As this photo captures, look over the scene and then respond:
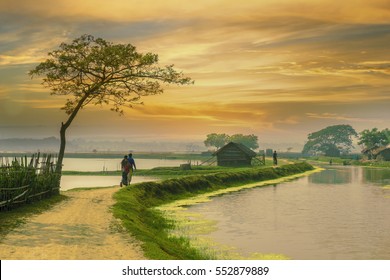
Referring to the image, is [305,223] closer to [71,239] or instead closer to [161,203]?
[161,203]

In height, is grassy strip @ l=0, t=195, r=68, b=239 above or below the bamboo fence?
below

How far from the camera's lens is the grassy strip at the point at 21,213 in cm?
2002

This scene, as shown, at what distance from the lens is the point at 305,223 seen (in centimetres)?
2872

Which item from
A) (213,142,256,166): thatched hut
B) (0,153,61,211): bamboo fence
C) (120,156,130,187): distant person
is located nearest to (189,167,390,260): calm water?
(120,156,130,187): distant person

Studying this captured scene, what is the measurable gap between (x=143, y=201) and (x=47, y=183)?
6.73 metres

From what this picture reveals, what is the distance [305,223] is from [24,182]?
1467cm

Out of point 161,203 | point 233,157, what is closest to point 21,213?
point 161,203

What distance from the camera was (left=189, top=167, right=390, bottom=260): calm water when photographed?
2198 centimetres

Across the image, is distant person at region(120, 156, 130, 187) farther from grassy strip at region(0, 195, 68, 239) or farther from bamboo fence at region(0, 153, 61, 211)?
Result: grassy strip at region(0, 195, 68, 239)

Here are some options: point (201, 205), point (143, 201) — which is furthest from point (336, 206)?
point (143, 201)

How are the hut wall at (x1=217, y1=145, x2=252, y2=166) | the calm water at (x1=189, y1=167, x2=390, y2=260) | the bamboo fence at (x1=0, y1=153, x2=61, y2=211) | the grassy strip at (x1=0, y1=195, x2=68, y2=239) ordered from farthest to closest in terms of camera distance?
1. the hut wall at (x1=217, y1=145, x2=252, y2=166)
2. the bamboo fence at (x1=0, y1=153, x2=61, y2=211)
3. the calm water at (x1=189, y1=167, x2=390, y2=260)
4. the grassy strip at (x1=0, y1=195, x2=68, y2=239)

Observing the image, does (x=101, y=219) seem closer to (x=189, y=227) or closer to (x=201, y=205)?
(x=189, y=227)

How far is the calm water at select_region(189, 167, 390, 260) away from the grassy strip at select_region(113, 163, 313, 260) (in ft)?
8.40

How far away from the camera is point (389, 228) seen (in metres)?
27.0
